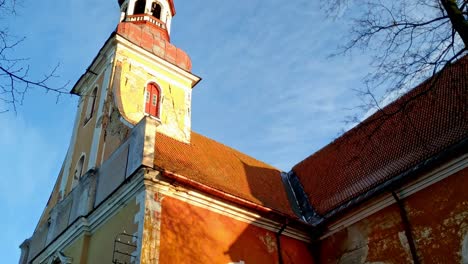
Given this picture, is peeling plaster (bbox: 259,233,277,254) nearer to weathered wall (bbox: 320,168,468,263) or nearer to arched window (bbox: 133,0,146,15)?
weathered wall (bbox: 320,168,468,263)

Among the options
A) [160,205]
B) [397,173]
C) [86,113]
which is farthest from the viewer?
[86,113]

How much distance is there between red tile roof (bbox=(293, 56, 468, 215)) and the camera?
1080 cm

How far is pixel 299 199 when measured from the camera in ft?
47.9

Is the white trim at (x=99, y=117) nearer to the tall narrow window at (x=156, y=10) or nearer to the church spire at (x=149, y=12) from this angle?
the church spire at (x=149, y=12)

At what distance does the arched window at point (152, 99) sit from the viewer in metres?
14.3

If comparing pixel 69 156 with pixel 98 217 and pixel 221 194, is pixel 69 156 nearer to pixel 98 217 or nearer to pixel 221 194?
pixel 98 217

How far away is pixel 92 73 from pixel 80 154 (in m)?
3.02

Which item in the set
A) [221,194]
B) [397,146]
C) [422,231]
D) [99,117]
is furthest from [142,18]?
[422,231]

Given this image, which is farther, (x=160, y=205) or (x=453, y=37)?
(x=160, y=205)

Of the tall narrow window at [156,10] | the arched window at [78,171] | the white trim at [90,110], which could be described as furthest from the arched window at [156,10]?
the arched window at [78,171]

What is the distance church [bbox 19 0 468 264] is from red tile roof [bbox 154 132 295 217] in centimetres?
6

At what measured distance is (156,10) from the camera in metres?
17.8

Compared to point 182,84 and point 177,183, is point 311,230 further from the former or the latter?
point 182,84

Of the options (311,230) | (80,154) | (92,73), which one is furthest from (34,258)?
(311,230)
